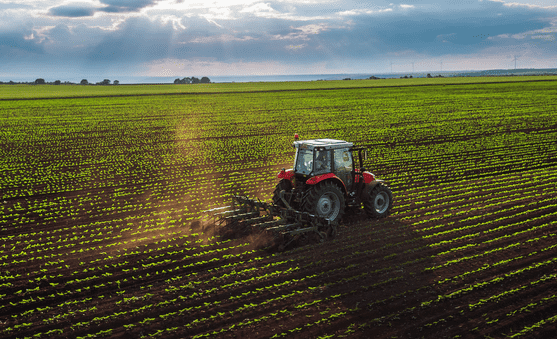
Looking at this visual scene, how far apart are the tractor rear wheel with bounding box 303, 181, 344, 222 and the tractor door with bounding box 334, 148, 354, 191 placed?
53 cm

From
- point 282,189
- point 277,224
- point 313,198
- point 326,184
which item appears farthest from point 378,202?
point 277,224

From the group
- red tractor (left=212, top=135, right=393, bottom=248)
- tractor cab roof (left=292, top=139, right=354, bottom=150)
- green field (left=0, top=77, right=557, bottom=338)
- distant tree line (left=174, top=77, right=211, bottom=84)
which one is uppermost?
distant tree line (left=174, top=77, right=211, bottom=84)

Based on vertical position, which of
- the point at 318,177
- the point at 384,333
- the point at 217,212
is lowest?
the point at 384,333

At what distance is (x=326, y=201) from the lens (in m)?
11.7

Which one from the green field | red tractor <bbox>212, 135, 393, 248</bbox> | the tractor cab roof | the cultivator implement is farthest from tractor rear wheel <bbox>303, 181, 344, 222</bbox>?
the tractor cab roof

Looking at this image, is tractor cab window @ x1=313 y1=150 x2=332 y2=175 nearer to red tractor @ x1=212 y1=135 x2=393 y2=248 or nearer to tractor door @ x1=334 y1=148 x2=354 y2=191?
red tractor @ x1=212 y1=135 x2=393 y2=248

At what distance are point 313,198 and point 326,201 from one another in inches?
21.2

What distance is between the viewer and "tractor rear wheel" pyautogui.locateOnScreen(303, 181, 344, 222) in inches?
446

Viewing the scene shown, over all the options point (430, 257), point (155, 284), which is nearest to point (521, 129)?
point (430, 257)

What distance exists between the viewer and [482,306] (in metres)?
8.20

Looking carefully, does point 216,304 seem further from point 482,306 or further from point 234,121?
point 234,121

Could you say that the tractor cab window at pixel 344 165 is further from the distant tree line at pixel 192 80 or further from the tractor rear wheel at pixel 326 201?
the distant tree line at pixel 192 80

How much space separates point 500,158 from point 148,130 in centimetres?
2384

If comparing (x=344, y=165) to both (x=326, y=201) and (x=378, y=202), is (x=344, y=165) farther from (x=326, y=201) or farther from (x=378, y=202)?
(x=378, y=202)
